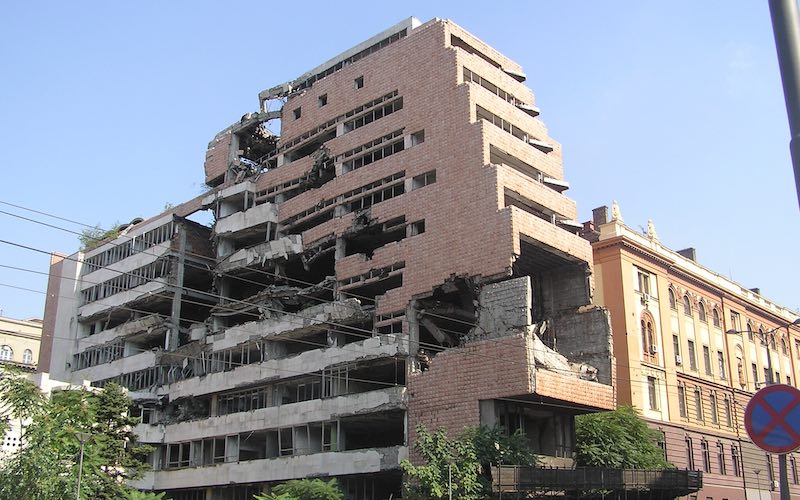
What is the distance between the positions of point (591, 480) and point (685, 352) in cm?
2027

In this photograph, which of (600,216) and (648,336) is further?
(600,216)

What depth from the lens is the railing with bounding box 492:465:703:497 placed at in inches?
1419

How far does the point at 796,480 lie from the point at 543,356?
35.2 metres

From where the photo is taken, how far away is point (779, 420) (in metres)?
8.12

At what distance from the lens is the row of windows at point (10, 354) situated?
8888 centimetres

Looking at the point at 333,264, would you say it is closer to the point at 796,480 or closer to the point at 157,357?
the point at 157,357

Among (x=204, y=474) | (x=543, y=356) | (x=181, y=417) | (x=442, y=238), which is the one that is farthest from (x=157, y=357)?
(x=543, y=356)

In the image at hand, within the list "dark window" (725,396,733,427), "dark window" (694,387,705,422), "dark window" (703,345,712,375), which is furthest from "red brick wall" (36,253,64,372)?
"dark window" (725,396,733,427)

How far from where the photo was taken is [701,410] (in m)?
55.3

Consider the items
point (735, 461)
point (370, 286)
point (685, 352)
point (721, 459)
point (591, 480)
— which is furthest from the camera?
point (735, 461)

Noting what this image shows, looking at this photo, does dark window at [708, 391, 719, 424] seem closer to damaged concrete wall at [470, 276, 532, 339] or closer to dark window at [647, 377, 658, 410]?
dark window at [647, 377, 658, 410]

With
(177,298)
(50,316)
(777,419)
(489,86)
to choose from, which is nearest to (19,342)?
(50,316)

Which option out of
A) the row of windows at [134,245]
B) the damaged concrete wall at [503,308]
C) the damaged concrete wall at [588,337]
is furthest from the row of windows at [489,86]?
the row of windows at [134,245]

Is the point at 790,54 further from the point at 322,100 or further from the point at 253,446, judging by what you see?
the point at 253,446
